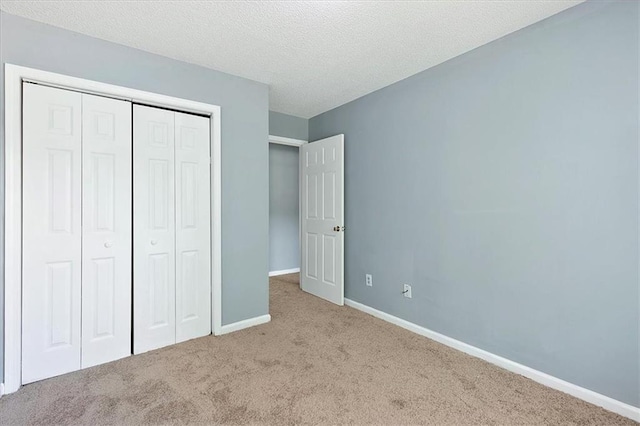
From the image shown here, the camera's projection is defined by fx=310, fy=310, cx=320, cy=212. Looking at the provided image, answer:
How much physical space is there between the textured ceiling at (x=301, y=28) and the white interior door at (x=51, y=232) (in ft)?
1.89

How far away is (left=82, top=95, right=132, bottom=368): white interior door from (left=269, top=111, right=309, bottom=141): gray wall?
71.3 inches

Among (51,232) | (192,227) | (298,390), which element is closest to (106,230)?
(51,232)

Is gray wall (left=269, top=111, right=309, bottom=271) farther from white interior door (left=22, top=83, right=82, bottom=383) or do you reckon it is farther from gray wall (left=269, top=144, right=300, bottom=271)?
white interior door (left=22, top=83, right=82, bottom=383)

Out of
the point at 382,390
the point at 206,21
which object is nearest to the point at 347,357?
the point at 382,390

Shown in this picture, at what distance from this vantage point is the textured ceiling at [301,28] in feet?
6.11

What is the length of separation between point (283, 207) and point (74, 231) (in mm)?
3478

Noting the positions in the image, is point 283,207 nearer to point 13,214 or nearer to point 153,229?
point 153,229

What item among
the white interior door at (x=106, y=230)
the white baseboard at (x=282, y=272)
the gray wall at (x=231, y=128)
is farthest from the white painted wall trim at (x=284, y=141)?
the white baseboard at (x=282, y=272)

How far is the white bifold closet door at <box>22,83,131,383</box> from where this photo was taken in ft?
6.61

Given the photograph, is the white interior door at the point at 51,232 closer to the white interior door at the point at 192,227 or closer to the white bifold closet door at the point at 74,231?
the white bifold closet door at the point at 74,231

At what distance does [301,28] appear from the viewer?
208 centimetres

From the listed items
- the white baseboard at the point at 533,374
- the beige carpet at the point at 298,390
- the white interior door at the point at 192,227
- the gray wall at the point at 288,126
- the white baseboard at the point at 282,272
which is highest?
the gray wall at the point at 288,126

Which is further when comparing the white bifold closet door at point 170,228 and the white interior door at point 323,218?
the white interior door at point 323,218

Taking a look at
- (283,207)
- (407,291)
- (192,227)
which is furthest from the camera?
(283,207)
